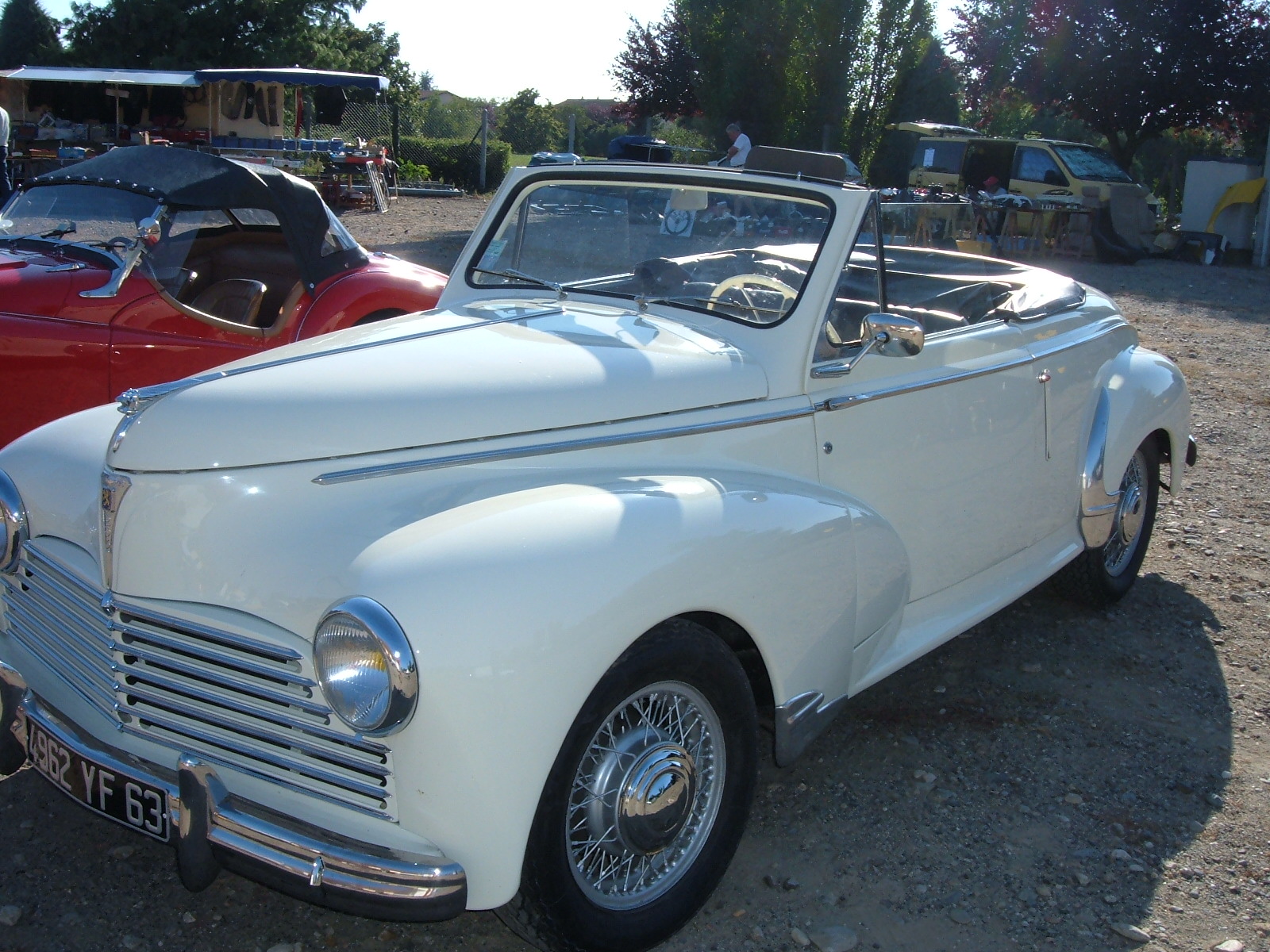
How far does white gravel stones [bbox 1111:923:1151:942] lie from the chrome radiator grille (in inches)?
71.8

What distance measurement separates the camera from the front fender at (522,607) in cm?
198

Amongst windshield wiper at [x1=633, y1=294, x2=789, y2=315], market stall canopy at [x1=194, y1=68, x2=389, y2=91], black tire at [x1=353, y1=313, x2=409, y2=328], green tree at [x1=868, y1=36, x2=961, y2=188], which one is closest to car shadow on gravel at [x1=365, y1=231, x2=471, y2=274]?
market stall canopy at [x1=194, y1=68, x2=389, y2=91]

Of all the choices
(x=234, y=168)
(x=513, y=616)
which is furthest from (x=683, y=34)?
(x=513, y=616)

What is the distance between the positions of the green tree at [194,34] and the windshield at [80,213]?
2902 centimetres

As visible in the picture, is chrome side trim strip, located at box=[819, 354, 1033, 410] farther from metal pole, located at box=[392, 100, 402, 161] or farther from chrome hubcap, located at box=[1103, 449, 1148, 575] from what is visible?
metal pole, located at box=[392, 100, 402, 161]

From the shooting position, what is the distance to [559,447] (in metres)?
2.60

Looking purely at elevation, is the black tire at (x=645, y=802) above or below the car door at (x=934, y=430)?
below

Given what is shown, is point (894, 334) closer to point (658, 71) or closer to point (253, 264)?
point (253, 264)

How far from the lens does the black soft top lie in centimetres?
545

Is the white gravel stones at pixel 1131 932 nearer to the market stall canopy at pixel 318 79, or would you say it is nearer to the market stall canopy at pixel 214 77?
the market stall canopy at pixel 214 77

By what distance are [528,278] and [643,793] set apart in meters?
1.90

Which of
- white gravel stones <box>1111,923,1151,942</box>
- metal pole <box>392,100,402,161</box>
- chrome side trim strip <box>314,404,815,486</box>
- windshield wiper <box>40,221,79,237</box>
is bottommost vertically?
white gravel stones <box>1111,923,1151,942</box>

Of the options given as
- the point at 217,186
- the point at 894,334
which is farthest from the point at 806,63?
the point at 894,334

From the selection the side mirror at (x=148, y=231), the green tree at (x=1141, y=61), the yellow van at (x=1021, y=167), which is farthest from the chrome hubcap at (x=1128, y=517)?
the green tree at (x=1141, y=61)
